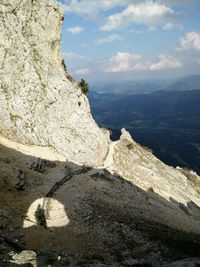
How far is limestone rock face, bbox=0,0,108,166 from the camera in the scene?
2773 inches

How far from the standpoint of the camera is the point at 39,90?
76.6 m

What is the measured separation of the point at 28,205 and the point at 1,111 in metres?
27.0

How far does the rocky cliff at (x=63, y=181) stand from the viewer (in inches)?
1479

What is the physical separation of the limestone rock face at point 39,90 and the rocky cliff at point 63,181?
19cm

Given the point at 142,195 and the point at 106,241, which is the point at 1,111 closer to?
the point at 142,195

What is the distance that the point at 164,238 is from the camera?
45.0 metres

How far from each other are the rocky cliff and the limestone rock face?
195 mm

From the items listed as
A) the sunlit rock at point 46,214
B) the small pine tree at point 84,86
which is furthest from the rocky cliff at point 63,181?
the small pine tree at point 84,86

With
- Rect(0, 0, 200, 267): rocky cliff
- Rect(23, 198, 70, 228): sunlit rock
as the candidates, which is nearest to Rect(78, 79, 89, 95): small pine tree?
Rect(0, 0, 200, 267): rocky cliff

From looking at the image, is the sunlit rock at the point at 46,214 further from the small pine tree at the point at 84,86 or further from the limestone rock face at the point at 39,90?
the small pine tree at the point at 84,86

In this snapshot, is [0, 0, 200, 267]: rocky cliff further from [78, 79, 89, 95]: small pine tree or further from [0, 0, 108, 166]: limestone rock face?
[78, 79, 89, 95]: small pine tree

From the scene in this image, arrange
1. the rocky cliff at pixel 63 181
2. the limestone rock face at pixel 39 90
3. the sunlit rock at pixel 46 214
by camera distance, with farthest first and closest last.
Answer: the limestone rock face at pixel 39 90 < the sunlit rock at pixel 46 214 < the rocky cliff at pixel 63 181

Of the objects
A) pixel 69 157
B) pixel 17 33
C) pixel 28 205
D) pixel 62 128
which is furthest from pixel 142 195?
pixel 17 33

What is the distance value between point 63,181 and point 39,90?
2309 cm
